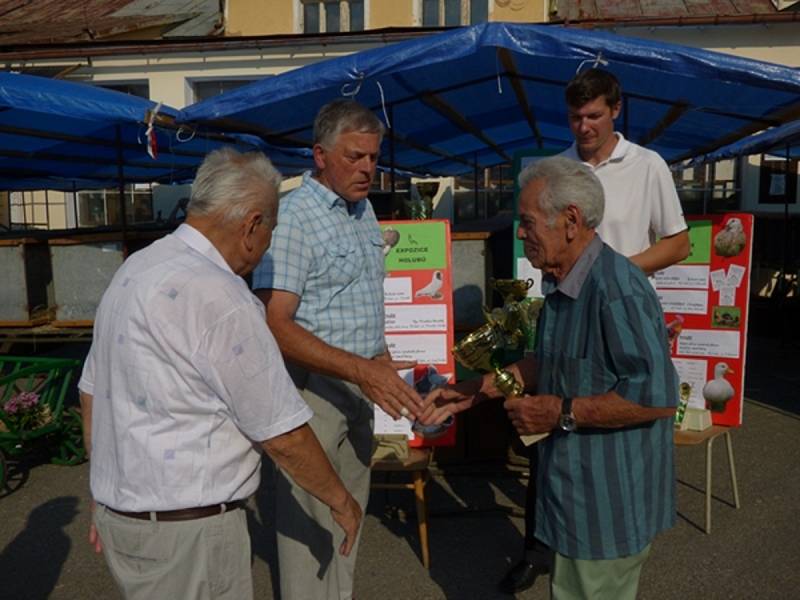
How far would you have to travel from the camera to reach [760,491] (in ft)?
14.6

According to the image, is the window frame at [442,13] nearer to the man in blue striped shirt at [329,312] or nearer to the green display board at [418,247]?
the green display board at [418,247]

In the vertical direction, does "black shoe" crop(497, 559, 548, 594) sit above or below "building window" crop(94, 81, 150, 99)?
below

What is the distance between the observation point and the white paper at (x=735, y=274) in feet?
12.8

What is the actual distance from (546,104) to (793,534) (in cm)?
415

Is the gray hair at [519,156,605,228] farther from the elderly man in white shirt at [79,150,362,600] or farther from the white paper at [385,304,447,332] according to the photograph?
the white paper at [385,304,447,332]

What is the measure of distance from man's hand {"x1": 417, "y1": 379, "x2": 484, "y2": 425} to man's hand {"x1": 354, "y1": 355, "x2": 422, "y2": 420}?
0.08 meters

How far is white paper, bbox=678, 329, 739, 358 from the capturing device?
3.97 meters

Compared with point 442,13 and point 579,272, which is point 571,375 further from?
point 442,13

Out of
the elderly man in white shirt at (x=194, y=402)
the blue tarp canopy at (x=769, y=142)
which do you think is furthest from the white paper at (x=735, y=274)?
the blue tarp canopy at (x=769, y=142)

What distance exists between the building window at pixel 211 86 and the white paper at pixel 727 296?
37.4 feet

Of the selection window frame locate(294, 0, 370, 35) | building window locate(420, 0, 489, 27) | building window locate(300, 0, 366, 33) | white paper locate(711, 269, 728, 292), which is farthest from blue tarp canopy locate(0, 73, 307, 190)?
building window locate(420, 0, 489, 27)

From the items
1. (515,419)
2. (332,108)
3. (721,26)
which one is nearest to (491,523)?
Answer: (515,419)

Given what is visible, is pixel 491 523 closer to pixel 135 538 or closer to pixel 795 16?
pixel 135 538

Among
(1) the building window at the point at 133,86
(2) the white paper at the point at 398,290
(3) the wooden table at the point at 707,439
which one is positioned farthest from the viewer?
(1) the building window at the point at 133,86
